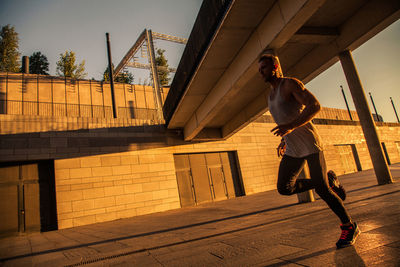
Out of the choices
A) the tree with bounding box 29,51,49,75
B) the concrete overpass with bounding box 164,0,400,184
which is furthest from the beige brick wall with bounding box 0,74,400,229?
the tree with bounding box 29,51,49,75

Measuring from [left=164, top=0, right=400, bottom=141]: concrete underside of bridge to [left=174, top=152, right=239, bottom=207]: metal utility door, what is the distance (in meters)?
4.88

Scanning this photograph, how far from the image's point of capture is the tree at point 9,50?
90.0 feet

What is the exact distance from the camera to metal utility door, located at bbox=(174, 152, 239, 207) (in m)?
15.1

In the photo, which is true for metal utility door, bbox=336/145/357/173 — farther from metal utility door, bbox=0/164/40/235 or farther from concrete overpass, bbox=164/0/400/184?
metal utility door, bbox=0/164/40/235

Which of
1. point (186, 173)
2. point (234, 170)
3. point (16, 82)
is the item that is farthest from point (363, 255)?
point (16, 82)

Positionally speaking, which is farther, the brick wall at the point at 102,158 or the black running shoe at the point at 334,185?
the brick wall at the point at 102,158

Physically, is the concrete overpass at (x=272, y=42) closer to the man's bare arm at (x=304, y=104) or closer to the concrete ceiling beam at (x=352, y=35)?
the concrete ceiling beam at (x=352, y=35)

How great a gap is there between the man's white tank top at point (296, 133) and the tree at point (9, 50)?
33875 millimetres

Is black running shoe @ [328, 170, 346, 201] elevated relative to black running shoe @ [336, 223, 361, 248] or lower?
elevated

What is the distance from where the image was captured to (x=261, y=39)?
7.34 meters

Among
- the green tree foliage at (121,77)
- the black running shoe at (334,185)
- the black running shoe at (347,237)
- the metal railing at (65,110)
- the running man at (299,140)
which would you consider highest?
the green tree foliage at (121,77)

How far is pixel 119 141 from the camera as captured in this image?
44.0ft

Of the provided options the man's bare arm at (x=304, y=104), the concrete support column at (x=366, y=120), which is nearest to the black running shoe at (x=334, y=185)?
the man's bare arm at (x=304, y=104)

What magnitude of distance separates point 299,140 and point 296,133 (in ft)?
0.26
